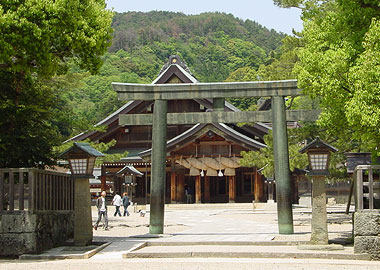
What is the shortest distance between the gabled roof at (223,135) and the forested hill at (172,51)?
1924 centimetres

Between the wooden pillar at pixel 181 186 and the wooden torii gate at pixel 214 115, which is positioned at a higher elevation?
the wooden torii gate at pixel 214 115

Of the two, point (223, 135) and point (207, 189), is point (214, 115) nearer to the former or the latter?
point (223, 135)

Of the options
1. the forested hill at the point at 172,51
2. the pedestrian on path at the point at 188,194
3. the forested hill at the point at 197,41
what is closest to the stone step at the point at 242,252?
the pedestrian on path at the point at 188,194

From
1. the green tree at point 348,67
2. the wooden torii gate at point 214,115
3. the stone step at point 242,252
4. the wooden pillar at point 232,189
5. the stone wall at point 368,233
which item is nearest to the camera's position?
the green tree at point 348,67

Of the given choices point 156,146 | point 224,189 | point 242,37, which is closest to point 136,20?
point 242,37

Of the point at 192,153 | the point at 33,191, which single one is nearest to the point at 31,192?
the point at 33,191

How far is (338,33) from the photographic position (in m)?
12.9

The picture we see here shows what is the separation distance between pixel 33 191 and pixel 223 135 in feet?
81.1

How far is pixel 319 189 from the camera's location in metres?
12.7

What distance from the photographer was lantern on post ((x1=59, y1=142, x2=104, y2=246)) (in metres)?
13.3

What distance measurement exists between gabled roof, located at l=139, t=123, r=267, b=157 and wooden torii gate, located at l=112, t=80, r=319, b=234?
19.1 m

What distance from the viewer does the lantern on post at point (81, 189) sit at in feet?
43.6

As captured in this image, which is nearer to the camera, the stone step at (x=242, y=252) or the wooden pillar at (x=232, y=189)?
the stone step at (x=242, y=252)

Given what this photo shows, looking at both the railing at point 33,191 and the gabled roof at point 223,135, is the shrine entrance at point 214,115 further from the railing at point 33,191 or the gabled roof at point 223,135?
the gabled roof at point 223,135
